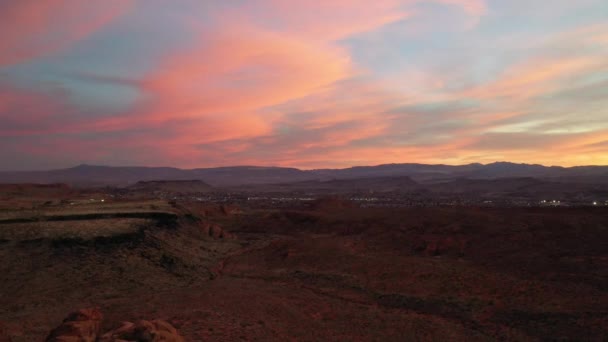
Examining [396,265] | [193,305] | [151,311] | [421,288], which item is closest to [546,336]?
[421,288]

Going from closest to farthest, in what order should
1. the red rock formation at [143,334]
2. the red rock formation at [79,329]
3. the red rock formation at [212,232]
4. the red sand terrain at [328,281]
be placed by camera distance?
the red rock formation at [143,334], the red rock formation at [79,329], the red sand terrain at [328,281], the red rock formation at [212,232]

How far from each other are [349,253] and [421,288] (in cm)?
920

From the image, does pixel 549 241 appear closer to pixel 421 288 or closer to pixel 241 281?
pixel 421 288

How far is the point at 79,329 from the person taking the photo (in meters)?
12.1

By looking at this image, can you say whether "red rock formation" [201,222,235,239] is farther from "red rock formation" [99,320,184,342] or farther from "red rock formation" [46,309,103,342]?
"red rock formation" [99,320,184,342]

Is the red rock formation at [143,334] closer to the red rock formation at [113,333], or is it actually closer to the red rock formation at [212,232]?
the red rock formation at [113,333]

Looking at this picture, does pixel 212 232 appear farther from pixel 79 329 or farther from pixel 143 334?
pixel 143 334

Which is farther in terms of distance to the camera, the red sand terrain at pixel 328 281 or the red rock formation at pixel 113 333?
the red sand terrain at pixel 328 281

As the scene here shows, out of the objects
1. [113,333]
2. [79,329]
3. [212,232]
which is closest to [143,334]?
[113,333]

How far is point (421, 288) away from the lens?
66.8 feet

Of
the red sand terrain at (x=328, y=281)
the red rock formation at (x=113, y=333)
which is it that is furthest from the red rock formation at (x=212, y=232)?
the red rock formation at (x=113, y=333)

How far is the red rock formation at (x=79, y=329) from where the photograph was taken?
11484 mm

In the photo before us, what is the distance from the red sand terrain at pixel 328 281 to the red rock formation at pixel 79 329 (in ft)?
3.06

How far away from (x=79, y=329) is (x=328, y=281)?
13.6 meters
